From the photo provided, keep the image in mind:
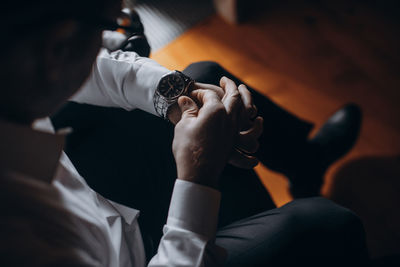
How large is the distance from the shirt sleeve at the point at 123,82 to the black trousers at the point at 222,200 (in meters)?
0.04

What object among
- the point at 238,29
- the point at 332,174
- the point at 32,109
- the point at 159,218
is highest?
the point at 32,109

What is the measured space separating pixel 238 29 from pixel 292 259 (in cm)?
130

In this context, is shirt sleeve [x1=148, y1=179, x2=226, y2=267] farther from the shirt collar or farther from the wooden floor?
the wooden floor

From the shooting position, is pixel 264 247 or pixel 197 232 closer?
pixel 197 232

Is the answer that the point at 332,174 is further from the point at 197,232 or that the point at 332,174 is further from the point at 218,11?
the point at 218,11

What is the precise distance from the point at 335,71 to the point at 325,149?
1.77 ft

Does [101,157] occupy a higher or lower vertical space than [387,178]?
higher

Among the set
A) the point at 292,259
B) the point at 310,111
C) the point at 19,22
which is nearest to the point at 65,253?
the point at 19,22

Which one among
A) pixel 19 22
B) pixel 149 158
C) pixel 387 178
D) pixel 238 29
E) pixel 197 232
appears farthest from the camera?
pixel 238 29

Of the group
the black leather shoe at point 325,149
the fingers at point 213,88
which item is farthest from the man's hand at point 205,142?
the black leather shoe at point 325,149

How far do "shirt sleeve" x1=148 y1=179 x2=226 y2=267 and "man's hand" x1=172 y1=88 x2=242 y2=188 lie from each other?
1.1 inches

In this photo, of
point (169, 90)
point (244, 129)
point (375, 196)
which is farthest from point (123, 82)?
point (375, 196)

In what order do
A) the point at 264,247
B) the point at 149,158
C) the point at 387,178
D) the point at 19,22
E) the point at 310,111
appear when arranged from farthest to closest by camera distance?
1. the point at 310,111
2. the point at 387,178
3. the point at 149,158
4. the point at 264,247
5. the point at 19,22

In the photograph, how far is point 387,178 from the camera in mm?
1177
